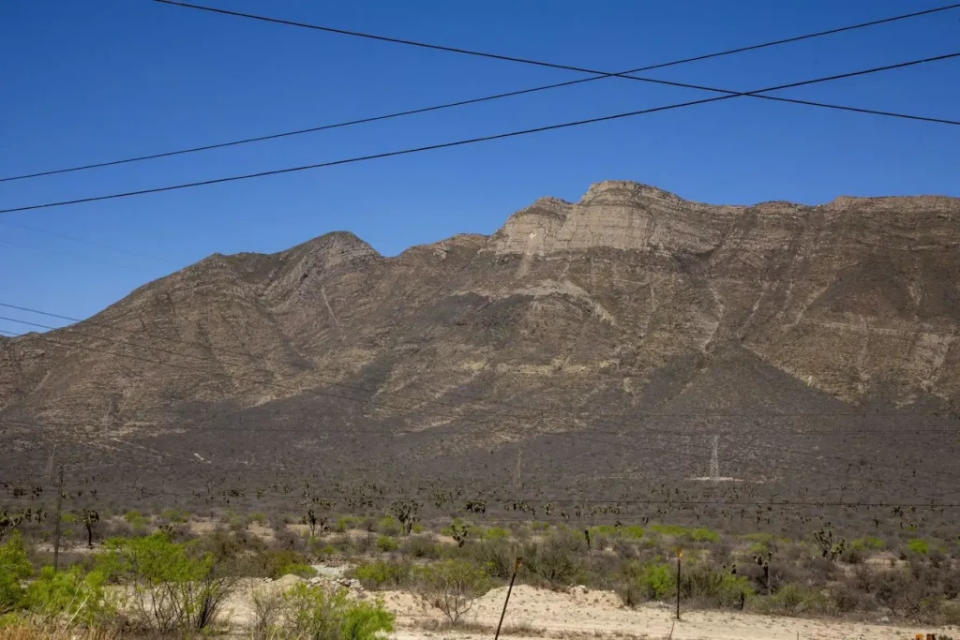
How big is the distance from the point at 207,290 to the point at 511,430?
64.3 metres

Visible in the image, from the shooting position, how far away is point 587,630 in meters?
24.0

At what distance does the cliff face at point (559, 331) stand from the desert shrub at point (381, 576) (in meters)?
60.1

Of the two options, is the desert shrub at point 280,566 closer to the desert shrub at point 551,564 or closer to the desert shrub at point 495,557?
the desert shrub at point 495,557

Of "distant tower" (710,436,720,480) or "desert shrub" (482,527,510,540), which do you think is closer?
"desert shrub" (482,527,510,540)

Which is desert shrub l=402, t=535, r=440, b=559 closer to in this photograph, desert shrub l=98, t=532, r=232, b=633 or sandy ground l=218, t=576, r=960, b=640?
sandy ground l=218, t=576, r=960, b=640

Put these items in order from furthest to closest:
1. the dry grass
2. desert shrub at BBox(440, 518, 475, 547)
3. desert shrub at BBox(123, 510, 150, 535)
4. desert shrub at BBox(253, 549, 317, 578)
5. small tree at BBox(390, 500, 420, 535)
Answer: small tree at BBox(390, 500, 420, 535) → desert shrub at BBox(123, 510, 150, 535) → desert shrub at BBox(440, 518, 475, 547) → desert shrub at BBox(253, 549, 317, 578) → the dry grass

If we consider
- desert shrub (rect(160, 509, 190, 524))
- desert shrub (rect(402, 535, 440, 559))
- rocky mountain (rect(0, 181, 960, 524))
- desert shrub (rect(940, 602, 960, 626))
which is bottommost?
desert shrub (rect(160, 509, 190, 524))

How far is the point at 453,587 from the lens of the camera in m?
26.9

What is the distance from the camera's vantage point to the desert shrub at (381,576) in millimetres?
29609

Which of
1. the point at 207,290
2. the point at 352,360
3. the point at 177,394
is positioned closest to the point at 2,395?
the point at 177,394

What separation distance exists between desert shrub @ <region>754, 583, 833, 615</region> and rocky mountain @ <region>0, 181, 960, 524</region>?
47096 mm

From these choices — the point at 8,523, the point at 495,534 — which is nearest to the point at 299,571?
the point at 495,534

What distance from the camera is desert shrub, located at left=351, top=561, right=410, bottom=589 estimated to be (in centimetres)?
2961

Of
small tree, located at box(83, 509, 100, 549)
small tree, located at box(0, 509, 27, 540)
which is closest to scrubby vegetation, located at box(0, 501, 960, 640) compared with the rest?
small tree, located at box(83, 509, 100, 549)
